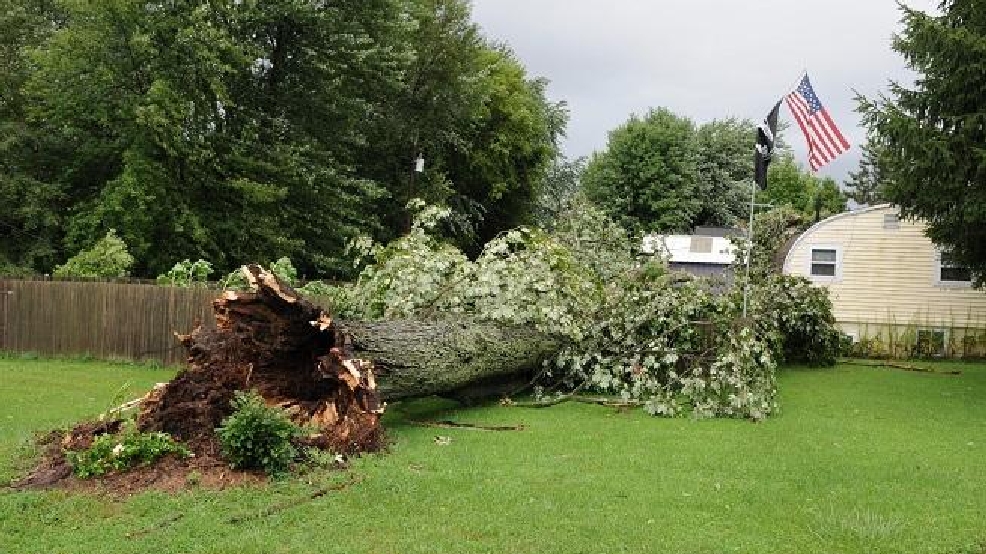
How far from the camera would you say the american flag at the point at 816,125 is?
13.7 metres

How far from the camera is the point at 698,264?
106 feet

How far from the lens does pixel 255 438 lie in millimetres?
5680

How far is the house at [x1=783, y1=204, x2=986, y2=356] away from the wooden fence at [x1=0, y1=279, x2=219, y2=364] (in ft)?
43.9

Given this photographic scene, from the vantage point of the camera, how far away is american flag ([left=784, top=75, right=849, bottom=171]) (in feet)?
45.1

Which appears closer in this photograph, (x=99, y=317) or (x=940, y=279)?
(x=99, y=317)

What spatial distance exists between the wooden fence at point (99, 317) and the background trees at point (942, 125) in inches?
394

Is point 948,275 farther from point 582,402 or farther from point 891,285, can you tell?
point 582,402

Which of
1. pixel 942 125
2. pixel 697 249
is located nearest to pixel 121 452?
pixel 942 125

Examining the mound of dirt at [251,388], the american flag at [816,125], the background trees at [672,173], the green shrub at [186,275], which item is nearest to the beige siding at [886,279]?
the american flag at [816,125]

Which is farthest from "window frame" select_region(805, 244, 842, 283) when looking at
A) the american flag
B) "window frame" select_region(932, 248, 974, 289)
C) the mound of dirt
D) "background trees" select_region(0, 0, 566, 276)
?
the mound of dirt

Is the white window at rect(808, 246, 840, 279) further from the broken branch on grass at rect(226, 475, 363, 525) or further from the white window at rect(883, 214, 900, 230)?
the broken branch on grass at rect(226, 475, 363, 525)

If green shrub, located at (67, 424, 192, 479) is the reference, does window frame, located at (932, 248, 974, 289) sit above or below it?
above

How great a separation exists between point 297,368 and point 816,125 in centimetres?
1025

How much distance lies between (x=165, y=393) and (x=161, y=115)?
12.8m
